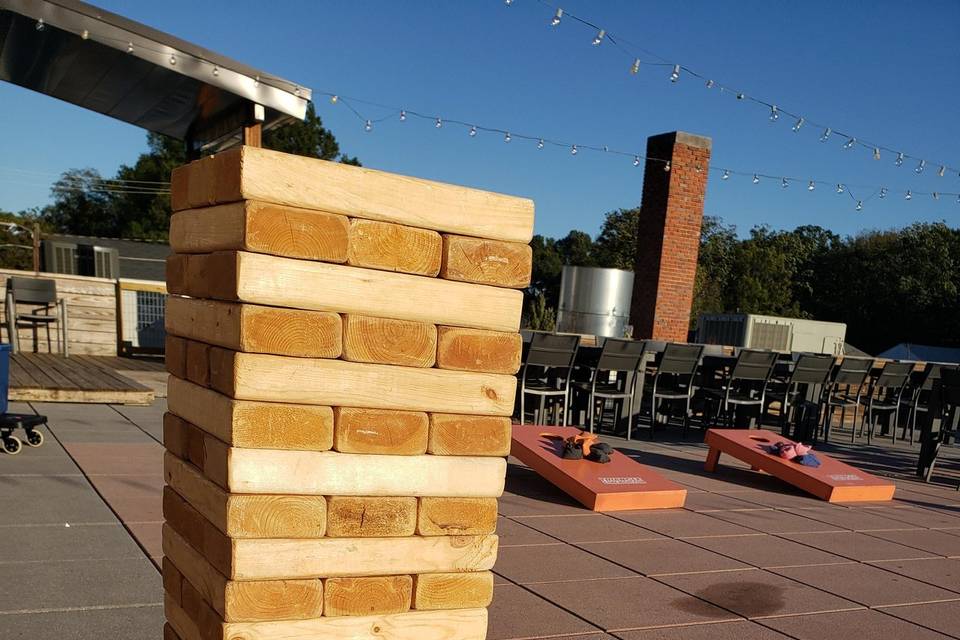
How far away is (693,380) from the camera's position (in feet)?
31.6

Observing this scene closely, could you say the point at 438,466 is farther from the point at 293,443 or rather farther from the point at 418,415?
the point at 293,443

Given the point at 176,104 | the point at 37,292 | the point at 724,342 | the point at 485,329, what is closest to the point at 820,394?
the point at 724,342

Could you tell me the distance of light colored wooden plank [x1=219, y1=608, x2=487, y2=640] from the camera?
166 cm

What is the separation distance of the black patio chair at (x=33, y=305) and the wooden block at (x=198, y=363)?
9.09m

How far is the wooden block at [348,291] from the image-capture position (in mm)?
1626

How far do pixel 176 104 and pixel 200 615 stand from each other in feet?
22.9

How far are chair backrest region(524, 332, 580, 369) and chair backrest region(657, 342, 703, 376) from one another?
117 cm

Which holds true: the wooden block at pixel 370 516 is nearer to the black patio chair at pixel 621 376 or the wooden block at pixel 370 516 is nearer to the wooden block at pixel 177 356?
the wooden block at pixel 177 356

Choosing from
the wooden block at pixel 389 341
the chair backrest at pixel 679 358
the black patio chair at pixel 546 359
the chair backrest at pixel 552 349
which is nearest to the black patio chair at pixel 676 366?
the chair backrest at pixel 679 358

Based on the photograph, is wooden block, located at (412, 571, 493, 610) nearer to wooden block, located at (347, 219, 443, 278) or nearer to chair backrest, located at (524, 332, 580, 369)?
wooden block, located at (347, 219, 443, 278)

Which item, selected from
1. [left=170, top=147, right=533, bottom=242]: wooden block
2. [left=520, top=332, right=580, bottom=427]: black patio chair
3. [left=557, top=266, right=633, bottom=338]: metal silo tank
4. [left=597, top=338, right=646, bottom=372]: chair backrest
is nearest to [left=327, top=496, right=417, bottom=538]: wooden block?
[left=170, top=147, right=533, bottom=242]: wooden block

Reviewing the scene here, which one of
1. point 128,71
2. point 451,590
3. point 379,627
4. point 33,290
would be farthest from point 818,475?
point 33,290

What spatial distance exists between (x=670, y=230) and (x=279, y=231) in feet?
36.4

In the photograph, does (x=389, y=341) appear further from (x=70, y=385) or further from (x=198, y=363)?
(x=70, y=385)
